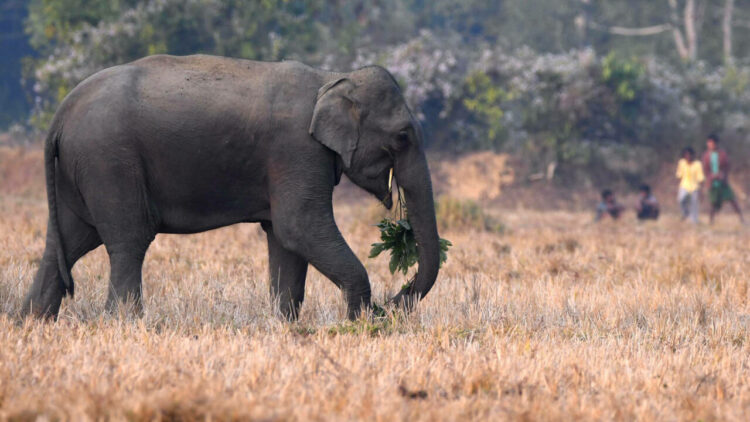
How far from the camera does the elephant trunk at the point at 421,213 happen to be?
23.8 ft

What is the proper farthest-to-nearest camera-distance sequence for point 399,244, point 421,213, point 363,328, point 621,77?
point 621,77, point 399,244, point 421,213, point 363,328

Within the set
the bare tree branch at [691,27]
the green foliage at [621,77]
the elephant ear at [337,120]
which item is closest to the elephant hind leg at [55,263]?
the elephant ear at [337,120]

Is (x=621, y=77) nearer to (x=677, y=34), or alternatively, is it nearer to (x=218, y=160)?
(x=677, y=34)

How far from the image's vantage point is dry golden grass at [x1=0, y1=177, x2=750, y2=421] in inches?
176

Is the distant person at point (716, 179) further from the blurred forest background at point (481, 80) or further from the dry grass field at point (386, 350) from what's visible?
the dry grass field at point (386, 350)

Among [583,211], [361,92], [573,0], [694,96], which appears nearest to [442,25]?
[573,0]

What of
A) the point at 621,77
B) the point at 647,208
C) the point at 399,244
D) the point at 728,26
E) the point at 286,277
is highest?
the point at 399,244

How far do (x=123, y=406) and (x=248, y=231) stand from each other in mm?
10918

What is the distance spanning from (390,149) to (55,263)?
2627 millimetres

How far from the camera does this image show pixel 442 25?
173ft

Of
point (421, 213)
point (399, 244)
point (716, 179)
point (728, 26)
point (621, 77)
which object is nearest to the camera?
point (421, 213)

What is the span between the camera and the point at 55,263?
7277 mm

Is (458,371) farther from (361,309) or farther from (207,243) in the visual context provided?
(207,243)

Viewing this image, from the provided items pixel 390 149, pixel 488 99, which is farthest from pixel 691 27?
pixel 390 149
